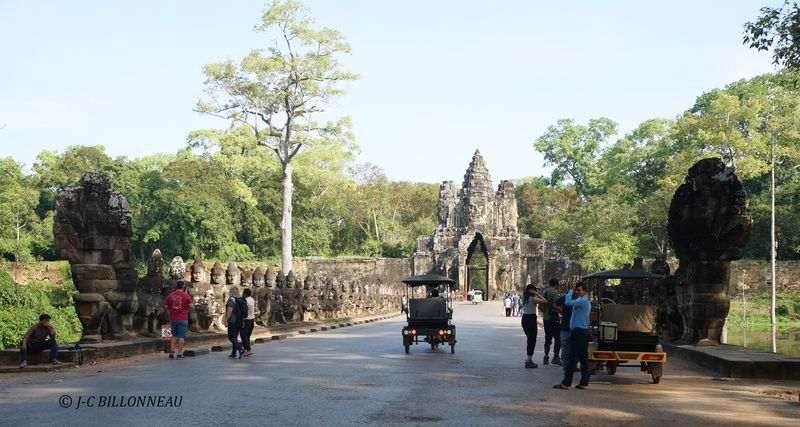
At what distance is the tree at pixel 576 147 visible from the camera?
9738 centimetres

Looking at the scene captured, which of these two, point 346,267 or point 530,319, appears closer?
point 530,319

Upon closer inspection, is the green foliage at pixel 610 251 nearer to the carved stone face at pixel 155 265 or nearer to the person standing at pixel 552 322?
the carved stone face at pixel 155 265

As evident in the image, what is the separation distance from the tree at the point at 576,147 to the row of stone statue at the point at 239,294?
54904mm

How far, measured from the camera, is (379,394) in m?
11.7

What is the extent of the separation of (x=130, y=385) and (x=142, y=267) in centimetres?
4898

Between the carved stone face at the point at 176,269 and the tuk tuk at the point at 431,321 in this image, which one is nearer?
the tuk tuk at the point at 431,321

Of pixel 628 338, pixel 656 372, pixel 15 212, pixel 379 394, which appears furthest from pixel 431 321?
pixel 15 212

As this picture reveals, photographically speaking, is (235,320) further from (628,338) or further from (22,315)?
(22,315)

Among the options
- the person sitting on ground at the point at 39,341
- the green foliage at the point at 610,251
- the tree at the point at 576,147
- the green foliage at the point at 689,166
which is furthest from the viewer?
the tree at the point at 576,147

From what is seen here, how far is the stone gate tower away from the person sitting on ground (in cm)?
5710

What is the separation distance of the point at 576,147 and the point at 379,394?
88.7 meters

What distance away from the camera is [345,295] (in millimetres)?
43594

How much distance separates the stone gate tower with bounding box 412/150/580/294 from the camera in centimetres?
7300

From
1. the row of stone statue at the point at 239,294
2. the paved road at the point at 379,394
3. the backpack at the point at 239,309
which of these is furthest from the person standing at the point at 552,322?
the row of stone statue at the point at 239,294
